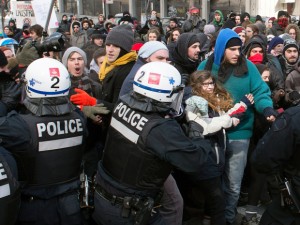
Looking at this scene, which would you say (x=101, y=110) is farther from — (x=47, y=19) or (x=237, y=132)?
(x=47, y=19)

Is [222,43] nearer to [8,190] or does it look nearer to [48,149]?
[48,149]

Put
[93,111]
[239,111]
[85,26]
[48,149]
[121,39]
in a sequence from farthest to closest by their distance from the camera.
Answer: [85,26] < [121,39] < [239,111] < [93,111] < [48,149]

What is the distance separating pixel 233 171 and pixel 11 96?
2340 mm

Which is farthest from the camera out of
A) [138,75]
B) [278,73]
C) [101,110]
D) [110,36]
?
[278,73]

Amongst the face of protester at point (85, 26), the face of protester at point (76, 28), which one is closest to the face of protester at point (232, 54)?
the face of protester at point (76, 28)

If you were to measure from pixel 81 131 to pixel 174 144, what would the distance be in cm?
76

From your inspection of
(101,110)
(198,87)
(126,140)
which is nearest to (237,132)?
(198,87)

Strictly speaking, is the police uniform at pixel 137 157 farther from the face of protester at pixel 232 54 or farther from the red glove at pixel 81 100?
the face of protester at pixel 232 54

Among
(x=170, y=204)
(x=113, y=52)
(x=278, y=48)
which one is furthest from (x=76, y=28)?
(x=170, y=204)

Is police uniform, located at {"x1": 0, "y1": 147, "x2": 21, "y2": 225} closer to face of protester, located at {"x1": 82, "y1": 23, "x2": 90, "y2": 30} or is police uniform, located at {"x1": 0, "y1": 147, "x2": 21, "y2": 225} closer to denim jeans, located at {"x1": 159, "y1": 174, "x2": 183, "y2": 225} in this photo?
denim jeans, located at {"x1": 159, "y1": 174, "x2": 183, "y2": 225}

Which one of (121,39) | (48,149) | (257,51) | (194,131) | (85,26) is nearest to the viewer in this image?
(48,149)

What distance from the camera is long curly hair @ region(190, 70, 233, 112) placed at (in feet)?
13.5

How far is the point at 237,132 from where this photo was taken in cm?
435

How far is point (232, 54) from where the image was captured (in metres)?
4.35
